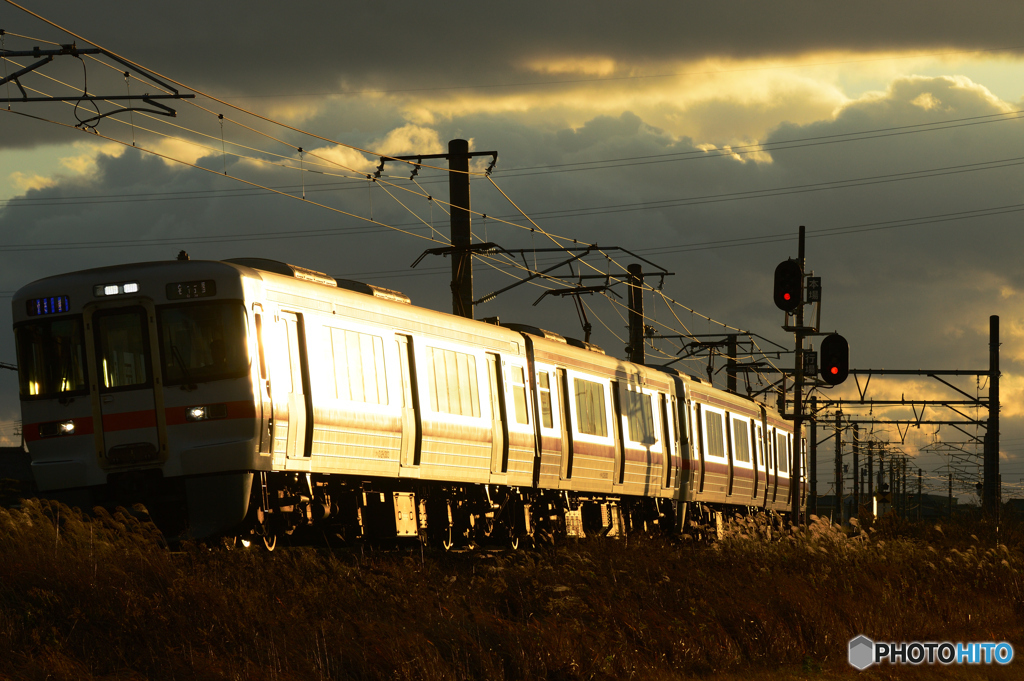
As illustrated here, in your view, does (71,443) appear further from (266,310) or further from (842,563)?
(842,563)

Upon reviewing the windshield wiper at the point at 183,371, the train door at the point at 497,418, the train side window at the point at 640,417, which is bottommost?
the train side window at the point at 640,417

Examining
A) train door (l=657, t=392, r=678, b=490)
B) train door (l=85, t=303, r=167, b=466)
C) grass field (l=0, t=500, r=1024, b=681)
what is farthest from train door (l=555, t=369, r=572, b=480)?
train door (l=85, t=303, r=167, b=466)

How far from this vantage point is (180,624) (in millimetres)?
9500

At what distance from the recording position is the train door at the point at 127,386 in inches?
495

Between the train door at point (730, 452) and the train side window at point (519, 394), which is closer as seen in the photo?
the train side window at point (519, 394)

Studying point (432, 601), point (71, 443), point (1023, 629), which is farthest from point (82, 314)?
point (1023, 629)

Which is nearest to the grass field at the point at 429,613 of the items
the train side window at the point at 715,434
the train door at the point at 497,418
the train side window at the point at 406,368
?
the train side window at the point at 406,368

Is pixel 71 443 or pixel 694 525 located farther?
pixel 694 525

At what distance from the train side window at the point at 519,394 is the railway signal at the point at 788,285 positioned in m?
3.99

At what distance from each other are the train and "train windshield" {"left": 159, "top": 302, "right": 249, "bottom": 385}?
1 centimetres

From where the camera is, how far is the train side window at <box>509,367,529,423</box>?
59.7ft

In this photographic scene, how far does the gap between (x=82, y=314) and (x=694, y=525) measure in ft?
52.1

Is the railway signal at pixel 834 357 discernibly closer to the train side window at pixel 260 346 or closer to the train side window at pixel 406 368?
the train side window at pixel 406 368

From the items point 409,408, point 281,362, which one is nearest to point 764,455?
point 409,408
